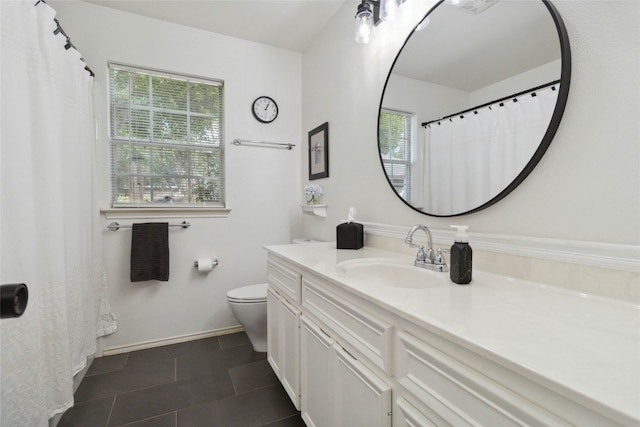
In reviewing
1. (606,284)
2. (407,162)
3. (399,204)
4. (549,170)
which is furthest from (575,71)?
(399,204)

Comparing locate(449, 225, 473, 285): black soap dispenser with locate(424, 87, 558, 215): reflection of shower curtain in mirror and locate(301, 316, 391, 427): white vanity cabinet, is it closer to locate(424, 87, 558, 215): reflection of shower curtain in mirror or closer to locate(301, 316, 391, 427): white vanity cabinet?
locate(424, 87, 558, 215): reflection of shower curtain in mirror

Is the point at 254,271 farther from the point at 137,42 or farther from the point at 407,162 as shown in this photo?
the point at 137,42

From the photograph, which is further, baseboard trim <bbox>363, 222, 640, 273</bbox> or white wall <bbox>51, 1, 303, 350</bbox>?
white wall <bbox>51, 1, 303, 350</bbox>

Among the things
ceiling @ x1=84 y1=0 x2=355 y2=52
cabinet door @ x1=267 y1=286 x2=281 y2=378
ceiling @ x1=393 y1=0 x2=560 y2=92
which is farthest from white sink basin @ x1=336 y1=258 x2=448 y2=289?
ceiling @ x1=84 y1=0 x2=355 y2=52

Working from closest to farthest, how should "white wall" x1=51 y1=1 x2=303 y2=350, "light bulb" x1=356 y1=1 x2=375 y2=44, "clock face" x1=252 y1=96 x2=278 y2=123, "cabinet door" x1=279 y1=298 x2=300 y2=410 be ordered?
"cabinet door" x1=279 y1=298 x2=300 y2=410 < "light bulb" x1=356 y1=1 x2=375 y2=44 < "white wall" x1=51 y1=1 x2=303 y2=350 < "clock face" x1=252 y1=96 x2=278 y2=123

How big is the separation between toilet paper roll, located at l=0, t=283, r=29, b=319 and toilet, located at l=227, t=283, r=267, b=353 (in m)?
1.65

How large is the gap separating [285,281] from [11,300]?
1.17 metres

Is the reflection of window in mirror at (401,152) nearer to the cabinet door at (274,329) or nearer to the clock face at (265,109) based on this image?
the cabinet door at (274,329)

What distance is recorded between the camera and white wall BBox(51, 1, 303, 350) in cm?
218

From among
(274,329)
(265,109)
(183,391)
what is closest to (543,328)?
(274,329)

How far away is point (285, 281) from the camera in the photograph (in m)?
1.56

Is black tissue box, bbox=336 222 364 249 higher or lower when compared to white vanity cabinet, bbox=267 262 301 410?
higher

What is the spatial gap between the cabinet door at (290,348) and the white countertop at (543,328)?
515mm

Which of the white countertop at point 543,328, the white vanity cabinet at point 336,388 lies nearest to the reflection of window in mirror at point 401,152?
the white countertop at point 543,328
